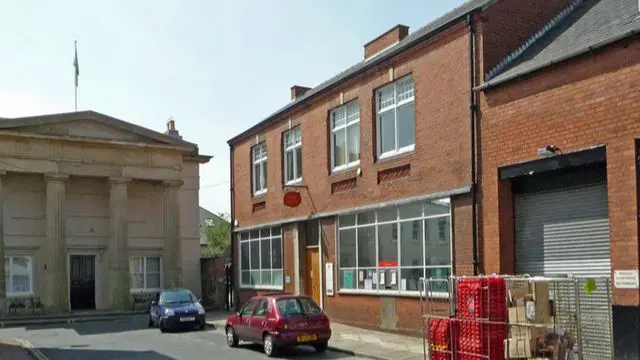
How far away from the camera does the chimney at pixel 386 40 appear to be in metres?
22.2

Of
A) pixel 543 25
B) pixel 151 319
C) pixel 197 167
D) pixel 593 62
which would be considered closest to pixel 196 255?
pixel 197 167

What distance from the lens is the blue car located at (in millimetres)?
23953

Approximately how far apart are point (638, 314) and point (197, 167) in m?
30.7

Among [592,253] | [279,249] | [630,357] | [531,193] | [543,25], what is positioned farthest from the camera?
[279,249]

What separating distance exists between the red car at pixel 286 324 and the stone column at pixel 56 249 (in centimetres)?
1834

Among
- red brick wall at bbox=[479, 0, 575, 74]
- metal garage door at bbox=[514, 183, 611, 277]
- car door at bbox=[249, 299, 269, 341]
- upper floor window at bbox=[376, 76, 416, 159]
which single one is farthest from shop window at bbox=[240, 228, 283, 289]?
metal garage door at bbox=[514, 183, 611, 277]

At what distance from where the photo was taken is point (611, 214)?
1233 cm

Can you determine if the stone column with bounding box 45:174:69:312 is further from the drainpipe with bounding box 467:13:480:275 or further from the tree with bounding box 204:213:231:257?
the tree with bounding box 204:213:231:257

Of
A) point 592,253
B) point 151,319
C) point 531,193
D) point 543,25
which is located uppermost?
point 543,25

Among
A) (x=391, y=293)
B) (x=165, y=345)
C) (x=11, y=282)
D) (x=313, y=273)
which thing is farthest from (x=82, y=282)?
(x=391, y=293)

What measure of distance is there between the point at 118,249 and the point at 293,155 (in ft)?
43.1

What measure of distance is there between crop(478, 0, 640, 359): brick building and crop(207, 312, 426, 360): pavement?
258 centimetres

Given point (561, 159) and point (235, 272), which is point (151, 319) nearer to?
point (235, 272)

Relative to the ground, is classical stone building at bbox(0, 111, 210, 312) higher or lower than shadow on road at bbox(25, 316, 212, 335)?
higher
